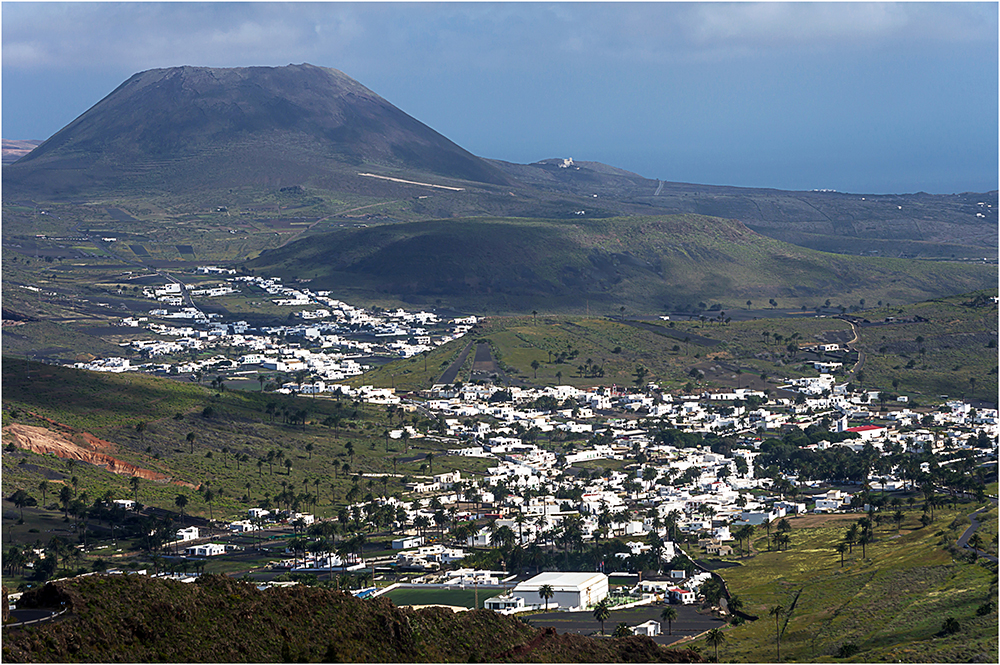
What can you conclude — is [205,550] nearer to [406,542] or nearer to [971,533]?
[406,542]

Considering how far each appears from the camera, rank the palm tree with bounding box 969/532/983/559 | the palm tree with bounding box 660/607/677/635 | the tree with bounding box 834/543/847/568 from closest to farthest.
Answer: the palm tree with bounding box 660/607/677/635, the palm tree with bounding box 969/532/983/559, the tree with bounding box 834/543/847/568

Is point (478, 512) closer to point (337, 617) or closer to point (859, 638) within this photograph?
point (859, 638)

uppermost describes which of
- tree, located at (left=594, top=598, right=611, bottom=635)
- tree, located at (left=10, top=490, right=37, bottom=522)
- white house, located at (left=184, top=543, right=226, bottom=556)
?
tree, located at (left=10, top=490, right=37, bottom=522)

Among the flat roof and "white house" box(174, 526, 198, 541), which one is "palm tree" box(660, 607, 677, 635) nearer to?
the flat roof

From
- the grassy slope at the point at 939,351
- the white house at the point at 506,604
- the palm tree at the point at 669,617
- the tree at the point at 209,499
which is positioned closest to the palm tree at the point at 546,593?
the white house at the point at 506,604

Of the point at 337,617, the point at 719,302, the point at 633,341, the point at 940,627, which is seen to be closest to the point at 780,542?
the point at 940,627

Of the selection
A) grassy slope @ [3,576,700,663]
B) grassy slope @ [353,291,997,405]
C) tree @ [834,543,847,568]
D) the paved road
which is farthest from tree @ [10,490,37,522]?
grassy slope @ [353,291,997,405]

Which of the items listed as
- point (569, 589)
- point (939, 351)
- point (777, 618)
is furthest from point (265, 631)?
point (939, 351)
